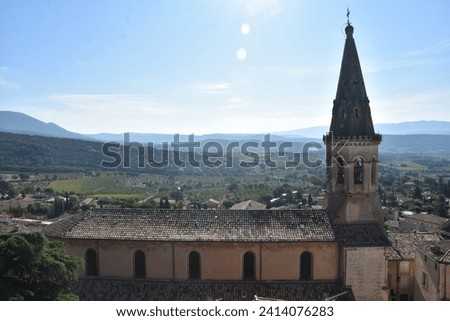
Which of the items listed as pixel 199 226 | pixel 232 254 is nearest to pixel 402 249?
pixel 232 254

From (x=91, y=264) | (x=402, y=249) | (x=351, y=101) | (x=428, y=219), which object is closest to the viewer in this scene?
(x=91, y=264)

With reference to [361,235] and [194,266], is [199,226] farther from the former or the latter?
[361,235]

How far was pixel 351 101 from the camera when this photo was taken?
23.8m

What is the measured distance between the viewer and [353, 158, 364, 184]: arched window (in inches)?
932

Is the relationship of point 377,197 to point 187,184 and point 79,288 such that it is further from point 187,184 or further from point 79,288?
point 187,184

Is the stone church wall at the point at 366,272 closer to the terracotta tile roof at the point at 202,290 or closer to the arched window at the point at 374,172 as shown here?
the terracotta tile roof at the point at 202,290

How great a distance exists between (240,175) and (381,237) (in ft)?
509

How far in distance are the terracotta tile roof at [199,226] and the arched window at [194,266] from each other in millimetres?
1064

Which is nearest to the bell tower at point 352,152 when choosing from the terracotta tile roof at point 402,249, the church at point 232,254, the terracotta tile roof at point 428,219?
the church at point 232,254

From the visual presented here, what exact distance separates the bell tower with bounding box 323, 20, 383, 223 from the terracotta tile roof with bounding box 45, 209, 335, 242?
5.56 ft

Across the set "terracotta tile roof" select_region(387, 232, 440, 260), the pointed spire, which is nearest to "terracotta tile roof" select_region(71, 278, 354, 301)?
the pointed spire

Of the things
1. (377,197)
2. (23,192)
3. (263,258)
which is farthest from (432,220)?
(23,192)

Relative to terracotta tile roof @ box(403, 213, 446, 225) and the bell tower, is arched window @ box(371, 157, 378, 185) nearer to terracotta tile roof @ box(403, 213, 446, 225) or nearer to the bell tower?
the bell tower

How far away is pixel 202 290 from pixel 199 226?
3.23 m
